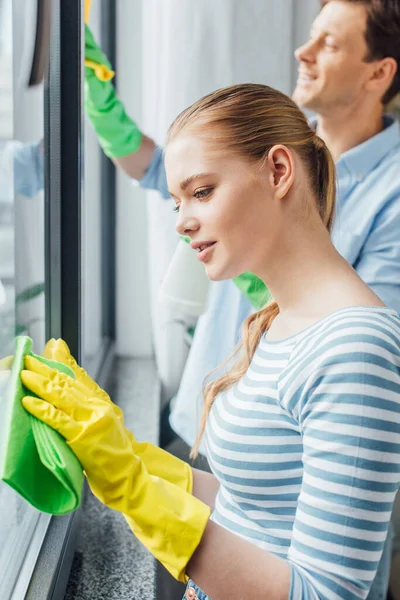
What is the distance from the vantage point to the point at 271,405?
789 millimetres

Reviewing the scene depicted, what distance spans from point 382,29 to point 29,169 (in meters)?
0.81

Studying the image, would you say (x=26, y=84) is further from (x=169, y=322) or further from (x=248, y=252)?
(x=169, y=322)

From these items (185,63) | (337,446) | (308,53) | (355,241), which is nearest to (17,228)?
(337,446)

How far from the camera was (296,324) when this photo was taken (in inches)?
33.2

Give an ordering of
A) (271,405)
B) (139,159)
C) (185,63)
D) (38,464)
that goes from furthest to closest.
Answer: (185,63)
(139,159)
(271,405)
(38,464)

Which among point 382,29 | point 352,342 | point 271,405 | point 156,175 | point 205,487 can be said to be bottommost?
point 205,487

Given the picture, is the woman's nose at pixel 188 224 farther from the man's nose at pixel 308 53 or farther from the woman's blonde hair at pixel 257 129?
the man's nose at pixel 308 53

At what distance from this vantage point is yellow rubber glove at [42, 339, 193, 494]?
35.3 inches

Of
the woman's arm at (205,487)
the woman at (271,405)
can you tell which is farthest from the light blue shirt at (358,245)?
the woman at (271,405)

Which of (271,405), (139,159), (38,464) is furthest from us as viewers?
(139,159)

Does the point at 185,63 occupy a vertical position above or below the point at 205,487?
above

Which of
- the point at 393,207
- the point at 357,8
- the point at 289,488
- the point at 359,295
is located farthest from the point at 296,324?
the point at 357,8

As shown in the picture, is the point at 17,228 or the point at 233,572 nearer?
the point at 233,572

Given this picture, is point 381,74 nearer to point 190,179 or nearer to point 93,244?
point 190,179
